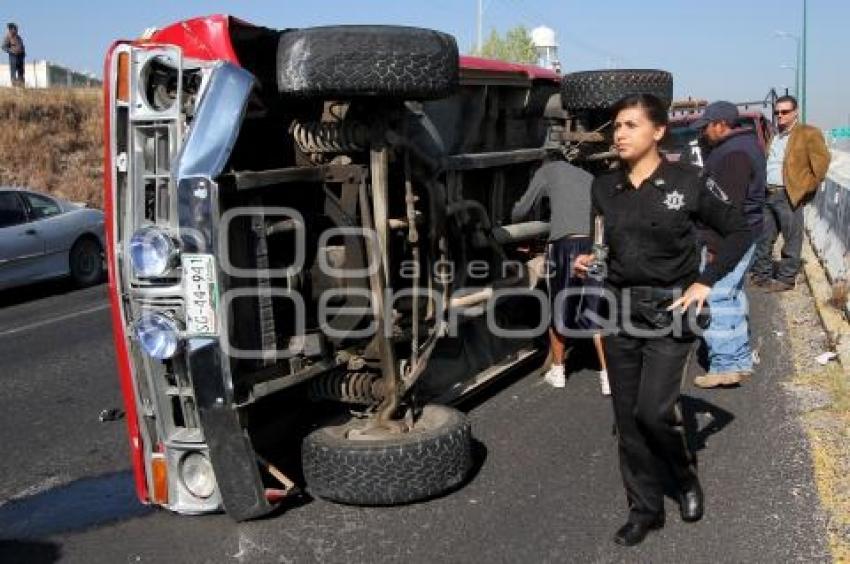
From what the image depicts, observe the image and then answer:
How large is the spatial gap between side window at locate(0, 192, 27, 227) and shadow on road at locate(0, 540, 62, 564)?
8.38 m

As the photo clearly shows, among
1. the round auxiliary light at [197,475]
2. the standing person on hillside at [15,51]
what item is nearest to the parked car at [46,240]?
the round auxiliary light at [197,475]

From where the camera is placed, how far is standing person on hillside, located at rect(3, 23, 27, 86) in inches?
958

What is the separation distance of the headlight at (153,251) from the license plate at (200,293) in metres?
0.07

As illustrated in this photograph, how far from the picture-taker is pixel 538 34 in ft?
118

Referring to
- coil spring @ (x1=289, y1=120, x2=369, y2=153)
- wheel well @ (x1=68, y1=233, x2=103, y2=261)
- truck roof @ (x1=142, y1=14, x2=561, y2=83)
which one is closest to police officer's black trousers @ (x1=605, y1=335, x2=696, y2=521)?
coil spring @ (x1=289, y1=120, x2=369, y2=153)

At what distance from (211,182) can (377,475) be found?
1.44 m

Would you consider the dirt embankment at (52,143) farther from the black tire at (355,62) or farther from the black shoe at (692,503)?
the black shoe at (692,503)

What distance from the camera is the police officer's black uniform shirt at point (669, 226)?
362 centimetres

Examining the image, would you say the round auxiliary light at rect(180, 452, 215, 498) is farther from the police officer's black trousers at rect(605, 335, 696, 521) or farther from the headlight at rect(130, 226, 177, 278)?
Answer: the police officer's black trousers at rect(605, 335, 696, 521)

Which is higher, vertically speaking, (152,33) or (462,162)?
(152,33)

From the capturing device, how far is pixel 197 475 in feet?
12.8

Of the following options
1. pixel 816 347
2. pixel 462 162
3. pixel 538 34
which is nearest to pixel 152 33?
pixel 462 162

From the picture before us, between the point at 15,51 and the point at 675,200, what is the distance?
1016 inches

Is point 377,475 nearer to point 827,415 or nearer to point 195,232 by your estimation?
point 195,232
